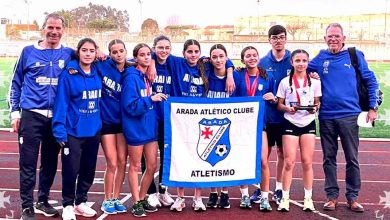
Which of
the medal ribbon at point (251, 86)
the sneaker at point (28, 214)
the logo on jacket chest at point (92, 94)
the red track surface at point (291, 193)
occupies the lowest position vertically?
the red track surface at point (291, 193)

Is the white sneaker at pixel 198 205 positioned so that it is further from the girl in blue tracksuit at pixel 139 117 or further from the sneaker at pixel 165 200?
the girl in blue tracksuit at pixel 139 117

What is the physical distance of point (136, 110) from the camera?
18.6ft

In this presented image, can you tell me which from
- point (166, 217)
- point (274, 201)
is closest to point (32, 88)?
point (166, 217)

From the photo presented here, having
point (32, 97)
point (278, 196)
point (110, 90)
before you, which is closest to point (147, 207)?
point (110, 90)

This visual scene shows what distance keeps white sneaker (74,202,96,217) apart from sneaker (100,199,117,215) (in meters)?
0.13

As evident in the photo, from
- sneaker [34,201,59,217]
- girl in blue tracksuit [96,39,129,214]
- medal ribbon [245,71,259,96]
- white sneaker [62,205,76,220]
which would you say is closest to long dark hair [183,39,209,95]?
medal ribbon [245,71,259,96]

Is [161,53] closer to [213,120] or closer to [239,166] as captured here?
[213,120]

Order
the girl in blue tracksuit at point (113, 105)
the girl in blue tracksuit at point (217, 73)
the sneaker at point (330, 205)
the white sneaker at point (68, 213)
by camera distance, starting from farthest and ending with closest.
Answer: the sneaker at point (330, 205) → the girl in blue tracksuit at point (217, 73) → the girl in blue tracksuit at point (113, 105) → the white sneaker at point (68, 213)

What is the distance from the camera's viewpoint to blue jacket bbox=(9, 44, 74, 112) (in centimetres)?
548

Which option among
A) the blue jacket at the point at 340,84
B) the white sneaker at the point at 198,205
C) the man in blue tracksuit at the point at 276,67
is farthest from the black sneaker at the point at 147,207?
the blue jacket at the point at 340,84

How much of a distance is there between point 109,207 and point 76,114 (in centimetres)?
120

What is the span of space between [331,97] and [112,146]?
8.55ft

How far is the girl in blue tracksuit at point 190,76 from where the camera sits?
6090mm

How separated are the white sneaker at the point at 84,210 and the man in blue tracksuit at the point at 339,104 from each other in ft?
8.99
